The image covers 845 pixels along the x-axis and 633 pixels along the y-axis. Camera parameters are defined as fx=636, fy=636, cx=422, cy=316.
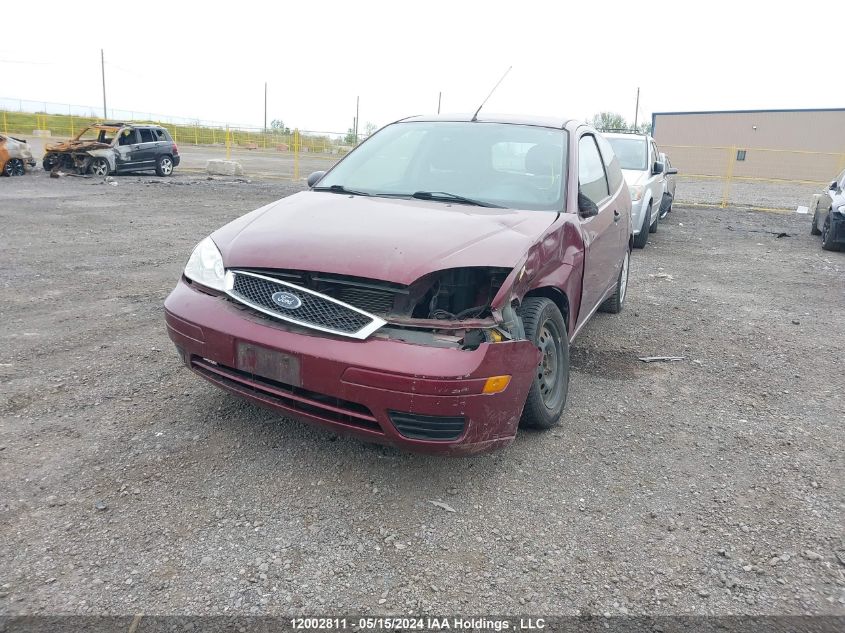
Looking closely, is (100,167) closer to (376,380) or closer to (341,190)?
(341,190)

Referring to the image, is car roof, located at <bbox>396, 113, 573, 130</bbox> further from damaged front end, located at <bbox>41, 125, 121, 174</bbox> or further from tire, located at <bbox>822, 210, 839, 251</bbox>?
damaged front end, located at <bbox>41, 125, 121, 174</bbox>

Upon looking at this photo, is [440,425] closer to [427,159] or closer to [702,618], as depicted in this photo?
[702,618]

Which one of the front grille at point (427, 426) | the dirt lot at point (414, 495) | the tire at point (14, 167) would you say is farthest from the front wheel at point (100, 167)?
the front grille at point (427, 426)

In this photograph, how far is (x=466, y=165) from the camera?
3918mm

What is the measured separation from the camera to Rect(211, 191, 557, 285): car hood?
270 centimetres

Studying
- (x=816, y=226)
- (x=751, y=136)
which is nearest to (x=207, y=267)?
(x=816, y=226)

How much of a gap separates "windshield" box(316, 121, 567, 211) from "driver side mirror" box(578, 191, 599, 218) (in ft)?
0.47

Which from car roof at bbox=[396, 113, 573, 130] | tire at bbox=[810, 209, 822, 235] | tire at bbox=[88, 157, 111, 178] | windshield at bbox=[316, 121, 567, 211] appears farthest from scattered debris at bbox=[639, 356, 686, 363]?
tire at bbox=[88, 157, 111, 178]

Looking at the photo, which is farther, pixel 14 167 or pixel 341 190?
pixel 14 167

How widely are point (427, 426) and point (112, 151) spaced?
18.3 m

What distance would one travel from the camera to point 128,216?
10.8 metres

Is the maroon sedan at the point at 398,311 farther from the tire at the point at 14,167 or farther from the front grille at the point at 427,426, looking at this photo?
the tire at the point at 14,167

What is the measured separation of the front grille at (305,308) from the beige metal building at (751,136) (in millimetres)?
30106

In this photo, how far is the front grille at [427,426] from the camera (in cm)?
257
